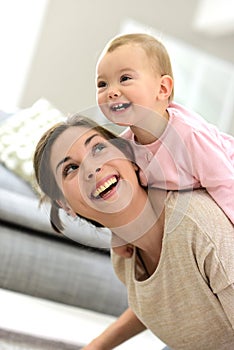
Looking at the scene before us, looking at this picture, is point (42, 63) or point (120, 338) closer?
point (120, 338)

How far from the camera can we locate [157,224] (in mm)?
1249

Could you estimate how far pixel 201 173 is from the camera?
1.20 m

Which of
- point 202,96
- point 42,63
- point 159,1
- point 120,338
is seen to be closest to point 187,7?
point 159,1

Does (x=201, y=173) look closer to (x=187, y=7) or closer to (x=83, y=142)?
(x=83, y=142)

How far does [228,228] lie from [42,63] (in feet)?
13.4

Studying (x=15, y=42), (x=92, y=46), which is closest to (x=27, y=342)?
(x=15, y=42)

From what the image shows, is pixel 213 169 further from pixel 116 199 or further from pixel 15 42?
pixel 15 42

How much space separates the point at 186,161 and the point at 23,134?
6.06 ft

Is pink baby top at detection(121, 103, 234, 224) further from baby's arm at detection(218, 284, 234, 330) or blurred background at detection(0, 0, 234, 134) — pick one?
blurred background at detection(0, 0, 234, 134)

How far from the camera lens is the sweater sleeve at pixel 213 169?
1191 mm

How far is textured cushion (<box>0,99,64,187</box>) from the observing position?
2.82m

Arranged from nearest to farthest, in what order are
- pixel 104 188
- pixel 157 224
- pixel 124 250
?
pixel 104 188, pixel 157 224, pixel 124 250

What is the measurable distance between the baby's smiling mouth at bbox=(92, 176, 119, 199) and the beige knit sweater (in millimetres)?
125

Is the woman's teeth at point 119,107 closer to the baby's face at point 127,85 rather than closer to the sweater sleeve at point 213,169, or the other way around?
the baby's face at point 127,85
